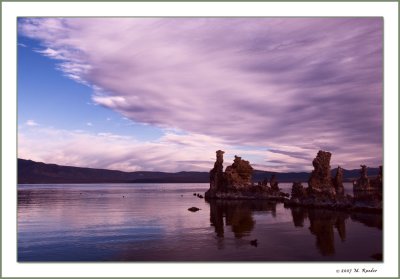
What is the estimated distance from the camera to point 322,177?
89062mm

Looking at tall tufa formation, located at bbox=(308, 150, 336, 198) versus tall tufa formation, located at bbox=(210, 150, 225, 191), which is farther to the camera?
tall tufa formation, located at bbox=(210, 150, 225, 191)

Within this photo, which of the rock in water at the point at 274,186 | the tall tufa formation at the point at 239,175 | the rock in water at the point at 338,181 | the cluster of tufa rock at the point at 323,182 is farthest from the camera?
the rock in water at the point at 274,186

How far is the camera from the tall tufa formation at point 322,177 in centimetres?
8856

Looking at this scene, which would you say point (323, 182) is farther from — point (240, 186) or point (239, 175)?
point (239, 175)

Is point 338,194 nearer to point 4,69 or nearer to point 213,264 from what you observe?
point 213,264

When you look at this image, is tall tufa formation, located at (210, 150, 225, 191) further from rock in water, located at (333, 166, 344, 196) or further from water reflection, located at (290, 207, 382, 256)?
water reflection, located at (290, 207, 382, 256)

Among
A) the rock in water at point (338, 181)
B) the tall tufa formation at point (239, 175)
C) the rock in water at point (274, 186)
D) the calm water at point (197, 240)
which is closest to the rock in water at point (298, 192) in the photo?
the rock in water at point (338, 181)

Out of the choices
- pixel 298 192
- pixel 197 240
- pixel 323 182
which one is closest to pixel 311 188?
pixel 323 182

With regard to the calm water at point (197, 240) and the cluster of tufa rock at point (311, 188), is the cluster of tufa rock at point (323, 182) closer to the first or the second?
the cluster of tufa rock at point (311, 188)

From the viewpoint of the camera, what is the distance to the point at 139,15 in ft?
78.7

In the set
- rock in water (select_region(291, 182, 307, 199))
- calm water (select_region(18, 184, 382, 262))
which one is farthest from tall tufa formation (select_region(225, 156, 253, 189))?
calm water (select_region(18, 184, 382, 262))

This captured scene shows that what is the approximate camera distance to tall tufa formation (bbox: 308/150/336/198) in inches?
3487

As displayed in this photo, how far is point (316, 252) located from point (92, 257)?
65.9ft

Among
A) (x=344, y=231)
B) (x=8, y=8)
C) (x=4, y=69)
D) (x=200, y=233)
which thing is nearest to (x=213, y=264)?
(x=4, y=69)
